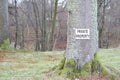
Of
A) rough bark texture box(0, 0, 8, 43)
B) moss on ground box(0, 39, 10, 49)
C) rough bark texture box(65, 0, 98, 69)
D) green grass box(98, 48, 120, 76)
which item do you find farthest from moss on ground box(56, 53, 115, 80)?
rough bark texture box(0, 0, 8, 43)

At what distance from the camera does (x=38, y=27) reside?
23.3m

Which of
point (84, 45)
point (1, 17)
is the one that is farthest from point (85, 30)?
point (1, 17)

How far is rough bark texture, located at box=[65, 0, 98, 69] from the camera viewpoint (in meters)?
5.78

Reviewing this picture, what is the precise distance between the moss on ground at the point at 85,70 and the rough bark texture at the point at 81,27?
3.3 inches

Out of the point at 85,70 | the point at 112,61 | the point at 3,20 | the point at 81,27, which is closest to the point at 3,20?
the point at 3,20

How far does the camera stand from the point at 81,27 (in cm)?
577

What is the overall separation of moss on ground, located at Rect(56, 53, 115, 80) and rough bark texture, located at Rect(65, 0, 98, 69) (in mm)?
84

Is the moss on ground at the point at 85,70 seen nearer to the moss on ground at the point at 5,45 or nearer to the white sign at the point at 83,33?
the white sign at the point at 83,33

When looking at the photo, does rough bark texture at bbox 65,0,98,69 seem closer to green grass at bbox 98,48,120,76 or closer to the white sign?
the white sign

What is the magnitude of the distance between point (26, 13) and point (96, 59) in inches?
745

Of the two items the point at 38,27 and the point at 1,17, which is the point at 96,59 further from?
the point at 38,27

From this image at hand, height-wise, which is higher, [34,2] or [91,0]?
[34,2]

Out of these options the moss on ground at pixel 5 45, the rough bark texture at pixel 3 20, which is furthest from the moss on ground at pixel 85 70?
the rough bark texture at pixel 3 20

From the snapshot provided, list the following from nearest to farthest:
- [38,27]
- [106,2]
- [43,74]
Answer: [43,74] < [106,2] < [38,27]
